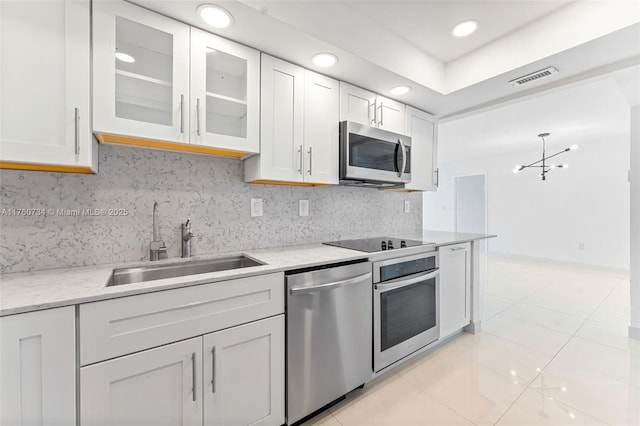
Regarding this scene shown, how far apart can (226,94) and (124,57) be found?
518mm

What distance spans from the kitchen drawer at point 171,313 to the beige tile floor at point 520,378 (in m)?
0.86

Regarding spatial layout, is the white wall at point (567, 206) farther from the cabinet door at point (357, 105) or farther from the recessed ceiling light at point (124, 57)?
the recessed ceiling light at point (124, 57)

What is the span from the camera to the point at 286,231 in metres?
2.15

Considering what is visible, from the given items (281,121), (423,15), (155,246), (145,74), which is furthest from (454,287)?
(145,74)

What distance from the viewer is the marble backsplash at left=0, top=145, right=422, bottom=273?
51.9 inches

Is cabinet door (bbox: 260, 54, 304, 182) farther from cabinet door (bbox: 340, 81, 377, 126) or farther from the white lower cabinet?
the white lower cabinet

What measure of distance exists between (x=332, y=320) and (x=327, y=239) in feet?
2.98

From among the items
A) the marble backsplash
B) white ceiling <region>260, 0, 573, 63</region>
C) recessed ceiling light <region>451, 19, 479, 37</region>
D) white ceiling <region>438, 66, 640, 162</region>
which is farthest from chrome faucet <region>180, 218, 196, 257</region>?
white ceiling <region>438, 66, 640, 162</region>

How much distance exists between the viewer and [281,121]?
5.85ft

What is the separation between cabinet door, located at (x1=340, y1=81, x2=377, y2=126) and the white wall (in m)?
5.33

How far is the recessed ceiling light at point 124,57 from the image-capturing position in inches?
52.1

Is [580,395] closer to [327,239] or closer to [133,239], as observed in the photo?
[327,239]

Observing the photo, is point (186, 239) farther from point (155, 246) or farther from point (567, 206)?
point (567, 206)

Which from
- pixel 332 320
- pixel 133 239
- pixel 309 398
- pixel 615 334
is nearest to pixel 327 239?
pixel 332 320
